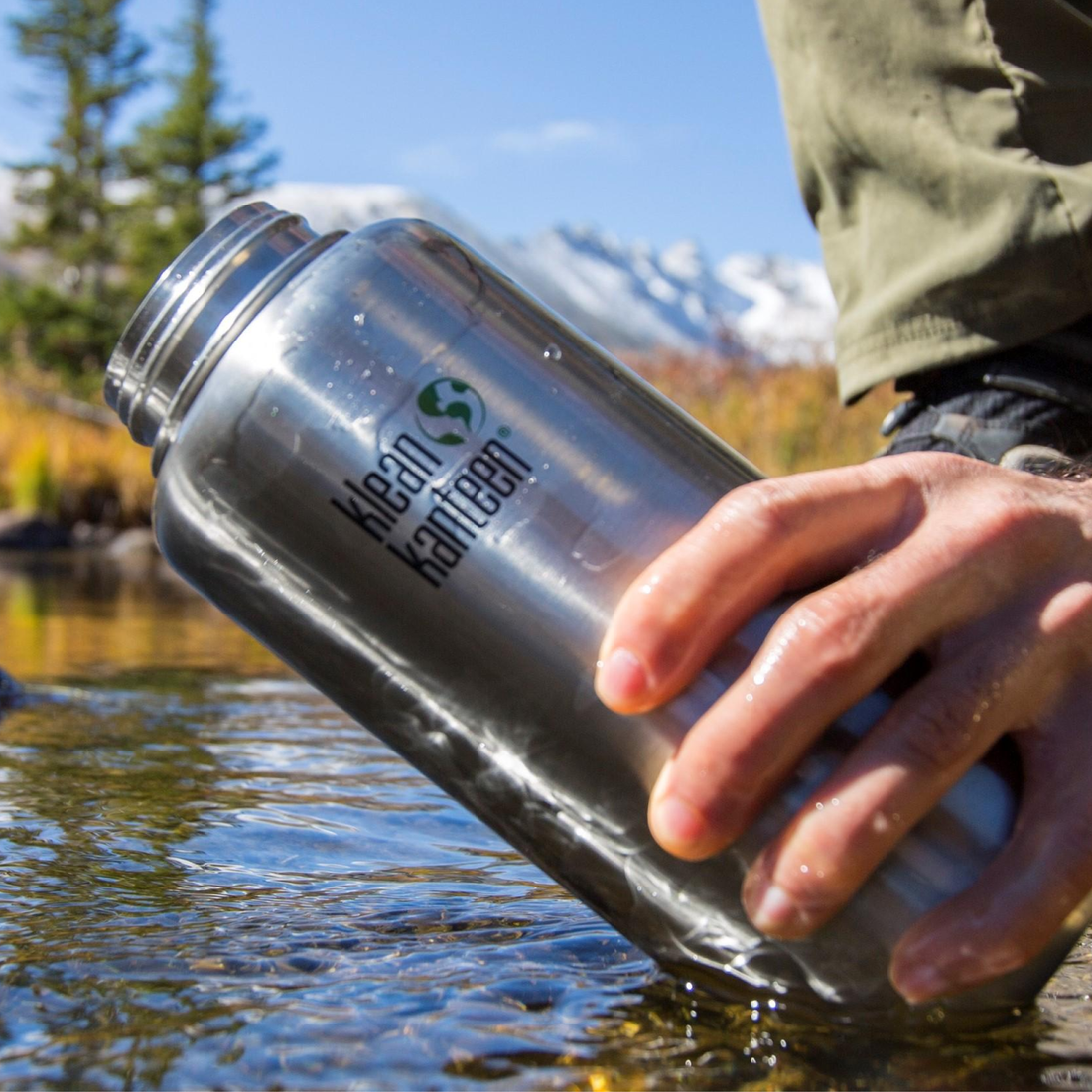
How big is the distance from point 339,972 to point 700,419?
9727 mm

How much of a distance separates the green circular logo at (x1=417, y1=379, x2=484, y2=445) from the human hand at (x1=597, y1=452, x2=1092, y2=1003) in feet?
0.68

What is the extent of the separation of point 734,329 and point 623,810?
519 inches

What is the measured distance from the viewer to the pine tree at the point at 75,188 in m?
32.2

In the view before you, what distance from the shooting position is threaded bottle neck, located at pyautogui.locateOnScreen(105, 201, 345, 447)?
45.5 inches

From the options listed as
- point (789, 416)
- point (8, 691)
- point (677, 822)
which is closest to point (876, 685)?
point (677, 822)

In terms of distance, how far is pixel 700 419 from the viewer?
1062cm

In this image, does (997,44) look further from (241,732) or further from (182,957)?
(241,732)

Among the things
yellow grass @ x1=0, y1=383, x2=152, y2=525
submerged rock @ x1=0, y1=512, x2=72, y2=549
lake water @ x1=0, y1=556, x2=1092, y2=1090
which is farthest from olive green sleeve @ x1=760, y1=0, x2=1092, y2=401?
yellow grass @ x1=0, y1=383, x2=152, y2=525

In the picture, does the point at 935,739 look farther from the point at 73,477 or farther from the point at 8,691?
the point at 73,477

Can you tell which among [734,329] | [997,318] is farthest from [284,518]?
[734,329]

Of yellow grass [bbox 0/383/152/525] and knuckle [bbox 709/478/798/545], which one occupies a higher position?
knuckle [bbox 709/478/798/545]

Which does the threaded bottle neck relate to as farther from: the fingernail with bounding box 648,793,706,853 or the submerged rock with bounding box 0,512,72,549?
the submerged rock with bounding box 0,512,72,549

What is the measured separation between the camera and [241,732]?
8.72 feet

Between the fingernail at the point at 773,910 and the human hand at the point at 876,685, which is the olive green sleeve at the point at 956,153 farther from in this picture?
the fingernail at the point at 773,910
